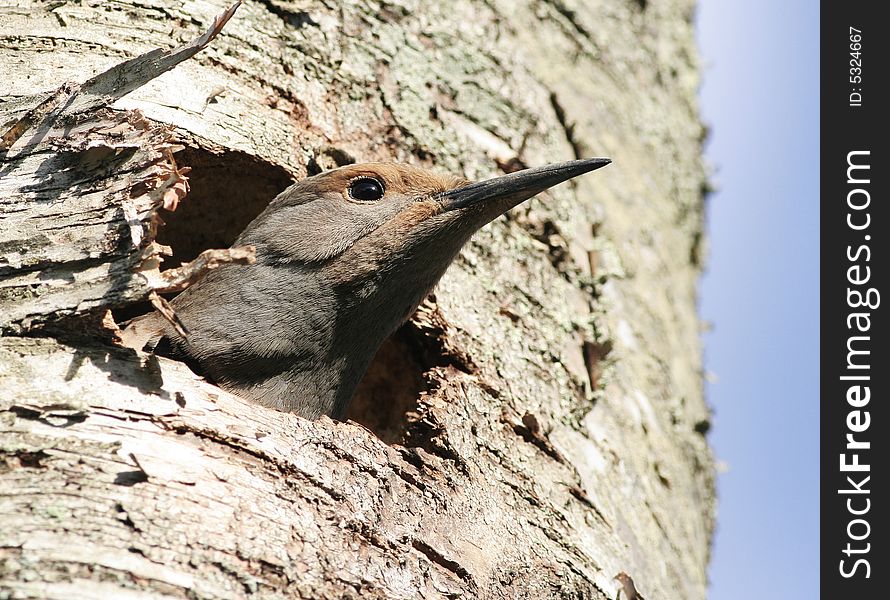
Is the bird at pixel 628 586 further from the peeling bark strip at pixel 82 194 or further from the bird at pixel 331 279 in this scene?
the peeling bark strip at pixel 82 194

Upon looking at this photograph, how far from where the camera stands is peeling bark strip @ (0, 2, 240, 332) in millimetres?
2389

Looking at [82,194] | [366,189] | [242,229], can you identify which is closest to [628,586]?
[366,189]

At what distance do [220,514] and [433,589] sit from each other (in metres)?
0.57

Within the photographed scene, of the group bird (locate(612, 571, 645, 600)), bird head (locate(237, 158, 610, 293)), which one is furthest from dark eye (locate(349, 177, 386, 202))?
bird (locate(612, 571, 645, 600))

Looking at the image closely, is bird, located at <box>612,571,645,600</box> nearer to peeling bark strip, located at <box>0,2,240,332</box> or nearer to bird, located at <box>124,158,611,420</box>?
bird, located at <box>124,158,611,420</box>

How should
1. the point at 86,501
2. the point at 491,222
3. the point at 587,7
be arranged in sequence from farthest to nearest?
the point at 587,7
the point at 491,222
the point at 86,501

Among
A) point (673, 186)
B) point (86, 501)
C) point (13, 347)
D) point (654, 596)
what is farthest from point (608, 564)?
point (673, 186)

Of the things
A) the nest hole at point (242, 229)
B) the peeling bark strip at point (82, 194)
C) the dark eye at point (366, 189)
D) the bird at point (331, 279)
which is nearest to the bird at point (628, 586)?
the nest hole at point (242, 229)

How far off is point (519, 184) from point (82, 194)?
4.42ft

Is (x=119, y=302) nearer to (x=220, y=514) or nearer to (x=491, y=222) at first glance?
(x=220, y=514)

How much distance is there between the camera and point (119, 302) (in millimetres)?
2369

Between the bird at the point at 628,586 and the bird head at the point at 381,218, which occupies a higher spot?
the bird head at the point at 381,218

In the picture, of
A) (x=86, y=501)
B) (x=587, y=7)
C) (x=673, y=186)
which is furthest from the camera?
(x=673, y=186)

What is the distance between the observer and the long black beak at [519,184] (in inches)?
124
